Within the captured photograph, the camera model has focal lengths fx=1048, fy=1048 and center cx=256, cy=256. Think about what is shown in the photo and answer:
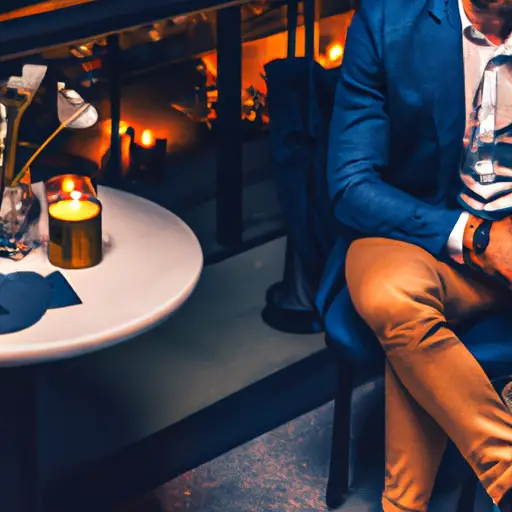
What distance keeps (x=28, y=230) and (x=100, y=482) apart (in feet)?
2.44

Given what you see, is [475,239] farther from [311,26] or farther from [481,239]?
[311,26]

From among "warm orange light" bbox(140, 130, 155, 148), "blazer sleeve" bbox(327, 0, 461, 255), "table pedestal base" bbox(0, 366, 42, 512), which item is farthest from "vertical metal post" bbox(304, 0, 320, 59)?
"table pedestal base" bbox(0, 366, 42, 512)

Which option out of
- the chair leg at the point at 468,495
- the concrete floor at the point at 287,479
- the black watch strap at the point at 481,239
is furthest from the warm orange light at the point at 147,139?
the chair leg at the point at 468,495

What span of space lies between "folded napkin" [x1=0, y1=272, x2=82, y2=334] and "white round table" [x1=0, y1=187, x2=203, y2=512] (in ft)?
0.06

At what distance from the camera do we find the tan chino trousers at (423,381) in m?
2.12

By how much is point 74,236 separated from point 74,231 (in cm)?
1

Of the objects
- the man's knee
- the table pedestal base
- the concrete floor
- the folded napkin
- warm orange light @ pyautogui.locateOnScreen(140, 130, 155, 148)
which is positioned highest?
the folded napkin

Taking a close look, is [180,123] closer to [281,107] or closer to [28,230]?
[281,107]

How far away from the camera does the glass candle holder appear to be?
211 cm

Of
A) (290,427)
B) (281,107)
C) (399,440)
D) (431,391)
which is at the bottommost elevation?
(290,427)

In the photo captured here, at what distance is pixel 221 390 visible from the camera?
2.96 m

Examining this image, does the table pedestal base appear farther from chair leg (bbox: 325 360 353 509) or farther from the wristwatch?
the wristwatch

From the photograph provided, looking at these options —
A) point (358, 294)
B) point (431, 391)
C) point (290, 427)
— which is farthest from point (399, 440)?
point (290, 427)

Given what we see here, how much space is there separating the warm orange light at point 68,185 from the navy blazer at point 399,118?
1.89 feet
